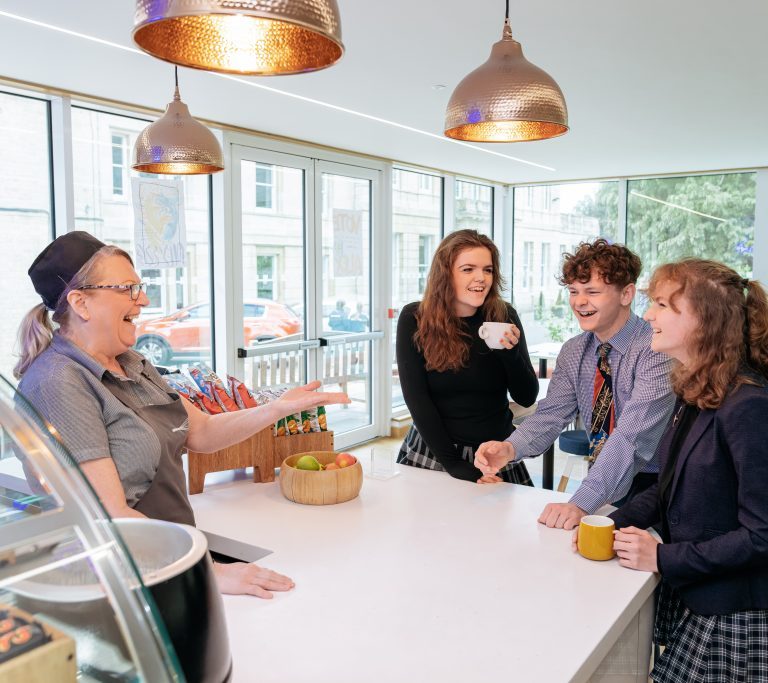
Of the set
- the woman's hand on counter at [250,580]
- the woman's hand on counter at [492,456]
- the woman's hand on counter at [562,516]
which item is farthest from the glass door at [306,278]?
the woman's hand on counter at [250,580]

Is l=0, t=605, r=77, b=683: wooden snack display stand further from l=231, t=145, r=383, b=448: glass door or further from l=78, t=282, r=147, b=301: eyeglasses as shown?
l=231, t=145, r=383, b=448: glass door

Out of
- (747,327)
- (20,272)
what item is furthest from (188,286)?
(747,327)

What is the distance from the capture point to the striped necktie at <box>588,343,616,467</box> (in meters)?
1.98

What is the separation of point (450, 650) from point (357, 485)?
79 cm

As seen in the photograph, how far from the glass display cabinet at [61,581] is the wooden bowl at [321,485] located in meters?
1.19

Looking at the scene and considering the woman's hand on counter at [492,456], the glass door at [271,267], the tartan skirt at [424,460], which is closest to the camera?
the woman's hand on counter at [492,456]

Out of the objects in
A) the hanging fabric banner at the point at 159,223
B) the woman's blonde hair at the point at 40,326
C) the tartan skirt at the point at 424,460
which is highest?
the hanging fabric banner at the point at 159,223

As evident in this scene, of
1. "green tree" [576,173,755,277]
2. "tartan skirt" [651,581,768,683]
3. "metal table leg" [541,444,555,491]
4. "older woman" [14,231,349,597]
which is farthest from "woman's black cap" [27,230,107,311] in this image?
"green tree" [576,173,755,277]

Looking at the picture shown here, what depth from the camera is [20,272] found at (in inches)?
145

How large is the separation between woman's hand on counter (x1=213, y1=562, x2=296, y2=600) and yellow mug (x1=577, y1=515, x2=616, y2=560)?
636mm

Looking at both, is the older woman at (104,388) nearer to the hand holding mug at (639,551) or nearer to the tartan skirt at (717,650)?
the hand holding mug at (639,551)

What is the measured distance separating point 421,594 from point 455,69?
2503 mm

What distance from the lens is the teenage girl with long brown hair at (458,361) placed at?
2.40 metres

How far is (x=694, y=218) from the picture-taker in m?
6.55
